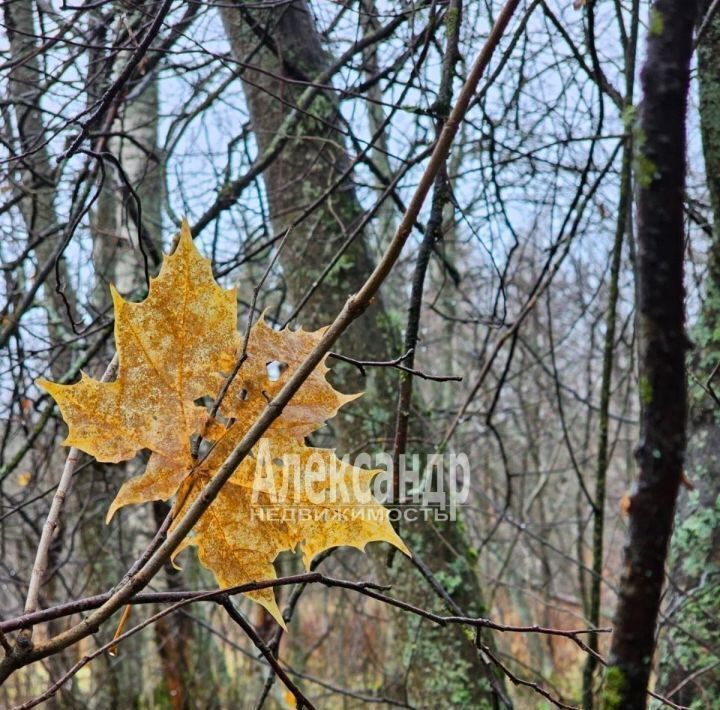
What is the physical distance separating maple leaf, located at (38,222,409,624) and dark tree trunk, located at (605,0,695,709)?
41 centimetres

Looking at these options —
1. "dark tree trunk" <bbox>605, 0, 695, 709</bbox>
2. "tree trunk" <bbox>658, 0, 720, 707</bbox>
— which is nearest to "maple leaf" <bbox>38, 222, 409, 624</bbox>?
"dark tree trunk" <bbox>605, 0, 695, 709</bbox>

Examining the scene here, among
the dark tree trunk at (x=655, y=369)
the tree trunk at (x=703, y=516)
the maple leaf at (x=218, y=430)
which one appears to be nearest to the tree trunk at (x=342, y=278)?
the tree trunk at (x=703, y=516)

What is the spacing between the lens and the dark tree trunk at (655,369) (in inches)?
11.0

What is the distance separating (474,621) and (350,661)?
587 cm

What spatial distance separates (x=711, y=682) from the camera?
128 centimetres

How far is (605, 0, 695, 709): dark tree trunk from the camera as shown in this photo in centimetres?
28

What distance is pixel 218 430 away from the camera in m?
0.69

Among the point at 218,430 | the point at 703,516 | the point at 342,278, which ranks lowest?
the point at 703,516

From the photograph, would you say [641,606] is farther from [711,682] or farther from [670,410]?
[711,682]

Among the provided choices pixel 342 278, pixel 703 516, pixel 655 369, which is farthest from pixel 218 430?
pixel 342 278

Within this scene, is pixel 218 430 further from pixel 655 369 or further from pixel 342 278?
pixel 342 278

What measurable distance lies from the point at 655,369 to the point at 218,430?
0.47 metres

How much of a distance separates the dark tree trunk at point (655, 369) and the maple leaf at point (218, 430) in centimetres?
41

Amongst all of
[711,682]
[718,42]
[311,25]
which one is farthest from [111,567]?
[718,42]
